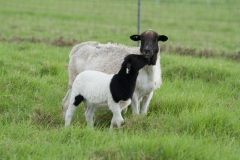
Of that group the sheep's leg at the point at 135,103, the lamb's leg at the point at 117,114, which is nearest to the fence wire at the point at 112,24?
the sheep's leg at the point at 135,103

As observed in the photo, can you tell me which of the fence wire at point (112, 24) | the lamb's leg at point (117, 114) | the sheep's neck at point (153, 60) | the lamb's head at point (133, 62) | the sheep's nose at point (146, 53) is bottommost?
the fence wire at point (112, 24)

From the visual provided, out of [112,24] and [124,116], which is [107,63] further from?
[112,24]

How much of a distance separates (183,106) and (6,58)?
442cm

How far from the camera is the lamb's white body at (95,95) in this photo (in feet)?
19.9

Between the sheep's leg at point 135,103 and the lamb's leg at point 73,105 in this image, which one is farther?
the sheep's leg at point 135,103

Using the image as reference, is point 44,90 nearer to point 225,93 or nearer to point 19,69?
point 19,69

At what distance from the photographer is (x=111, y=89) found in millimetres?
6004

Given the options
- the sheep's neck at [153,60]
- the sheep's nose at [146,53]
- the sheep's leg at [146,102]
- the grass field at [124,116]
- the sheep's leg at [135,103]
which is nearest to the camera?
the grass field at [124,116]

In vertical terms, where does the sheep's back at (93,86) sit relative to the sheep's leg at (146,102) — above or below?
above

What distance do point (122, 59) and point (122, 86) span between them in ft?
4.49

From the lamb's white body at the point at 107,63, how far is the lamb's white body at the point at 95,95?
2.02 ft

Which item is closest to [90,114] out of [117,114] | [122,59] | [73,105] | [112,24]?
[73,105]

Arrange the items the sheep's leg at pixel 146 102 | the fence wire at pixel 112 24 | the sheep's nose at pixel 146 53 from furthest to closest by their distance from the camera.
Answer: the fence wire at pixel 112 24 → the sheep's leg at pixel 146 102 → the sheep's nose at pixel 146 53

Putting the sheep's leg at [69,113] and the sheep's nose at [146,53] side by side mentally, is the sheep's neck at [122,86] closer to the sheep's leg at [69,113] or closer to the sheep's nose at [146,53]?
the sheep's nose at [146,53]
